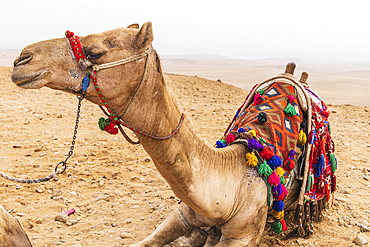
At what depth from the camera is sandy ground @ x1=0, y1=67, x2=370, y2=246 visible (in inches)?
144

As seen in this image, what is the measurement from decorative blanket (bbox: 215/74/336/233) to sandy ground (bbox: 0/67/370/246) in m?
0.52

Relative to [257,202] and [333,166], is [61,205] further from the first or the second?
[333,166]

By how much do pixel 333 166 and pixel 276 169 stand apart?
1.47 metres

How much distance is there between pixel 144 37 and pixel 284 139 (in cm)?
200

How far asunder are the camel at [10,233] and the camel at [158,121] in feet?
2.66

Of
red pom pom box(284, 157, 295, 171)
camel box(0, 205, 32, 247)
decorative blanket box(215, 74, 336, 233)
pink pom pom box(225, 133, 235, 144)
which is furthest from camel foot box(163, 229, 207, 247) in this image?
camel box(0, 205, 32, 247)

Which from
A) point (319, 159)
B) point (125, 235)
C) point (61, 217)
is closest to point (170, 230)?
point (125, 235)

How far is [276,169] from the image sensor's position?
10.1ft

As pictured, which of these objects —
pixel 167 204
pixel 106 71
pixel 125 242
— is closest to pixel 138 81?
pixel 106 71

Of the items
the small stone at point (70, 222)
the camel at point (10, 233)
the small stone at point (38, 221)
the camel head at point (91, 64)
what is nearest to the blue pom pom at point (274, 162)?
the camel head at point (91, 64)

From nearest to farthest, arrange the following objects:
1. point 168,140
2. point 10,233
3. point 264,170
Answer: point 10,233 → point 168,140 → point 264,170

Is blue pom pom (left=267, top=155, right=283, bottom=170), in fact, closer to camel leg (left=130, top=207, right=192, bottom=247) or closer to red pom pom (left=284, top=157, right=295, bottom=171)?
red pom pom (left=284, top=157, right=295, bottom=171)

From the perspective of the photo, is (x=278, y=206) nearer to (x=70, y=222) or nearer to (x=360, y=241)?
(x=360, y=241)

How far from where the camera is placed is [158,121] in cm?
220
